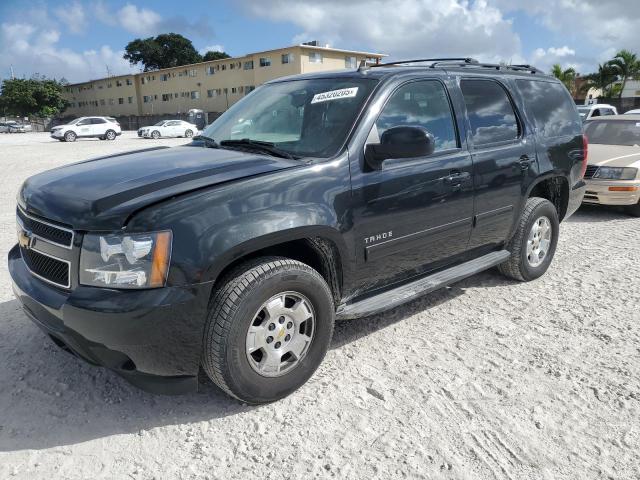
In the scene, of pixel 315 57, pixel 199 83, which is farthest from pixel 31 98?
pixel 315 57

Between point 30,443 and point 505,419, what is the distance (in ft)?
8.14

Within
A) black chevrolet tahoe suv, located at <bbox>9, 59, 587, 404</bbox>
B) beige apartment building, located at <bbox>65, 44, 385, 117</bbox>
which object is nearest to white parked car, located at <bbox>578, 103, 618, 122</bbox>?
black chevrolet tahoe suv, located at <bbox>9, 59, 587, 404</bbox>

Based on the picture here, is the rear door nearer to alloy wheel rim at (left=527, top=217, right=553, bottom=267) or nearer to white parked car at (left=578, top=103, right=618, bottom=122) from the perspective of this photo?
alloy wheel rim at (left=527, top=217, right=553, bottom=267)

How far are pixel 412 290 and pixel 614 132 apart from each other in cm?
766

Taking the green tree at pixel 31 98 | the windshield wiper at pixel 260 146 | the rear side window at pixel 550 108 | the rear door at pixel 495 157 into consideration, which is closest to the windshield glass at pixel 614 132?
the rear side window at pixel 550 108

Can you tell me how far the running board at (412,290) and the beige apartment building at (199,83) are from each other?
133 ft

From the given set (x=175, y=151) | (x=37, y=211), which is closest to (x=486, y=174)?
(x=175, y=151)

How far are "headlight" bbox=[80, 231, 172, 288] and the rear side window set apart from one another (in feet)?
11.8

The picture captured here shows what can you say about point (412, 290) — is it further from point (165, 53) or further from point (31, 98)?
point (165, 53)

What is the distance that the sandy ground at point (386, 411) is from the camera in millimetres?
2436

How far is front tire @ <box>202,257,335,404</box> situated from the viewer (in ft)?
8.57

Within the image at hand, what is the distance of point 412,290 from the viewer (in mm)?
3547

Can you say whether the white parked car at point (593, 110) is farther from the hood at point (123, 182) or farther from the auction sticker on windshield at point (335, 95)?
the hood at point (123, 182)

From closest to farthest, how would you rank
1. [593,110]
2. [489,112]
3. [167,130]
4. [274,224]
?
1. [274,224]
2. [489,112]
3. [593,110]
4. [167,130]
